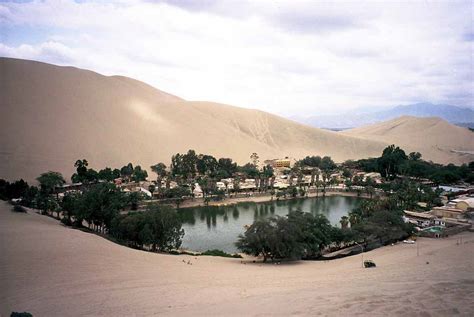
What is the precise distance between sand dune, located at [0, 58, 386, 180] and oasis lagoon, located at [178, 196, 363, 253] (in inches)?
831

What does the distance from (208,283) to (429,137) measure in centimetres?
10933

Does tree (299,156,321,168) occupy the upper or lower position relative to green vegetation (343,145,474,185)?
upper

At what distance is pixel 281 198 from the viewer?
149 ft

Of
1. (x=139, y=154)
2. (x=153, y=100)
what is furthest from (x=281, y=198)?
(x=153, y=100)

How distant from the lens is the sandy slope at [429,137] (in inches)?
3546

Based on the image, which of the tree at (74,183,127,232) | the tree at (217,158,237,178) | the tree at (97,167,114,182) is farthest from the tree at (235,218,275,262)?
the tree at (217,158,237,178)

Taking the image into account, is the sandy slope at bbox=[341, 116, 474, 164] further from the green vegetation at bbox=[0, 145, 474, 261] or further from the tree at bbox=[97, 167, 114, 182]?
the tree at bbox=[97, 167, 114, 182]

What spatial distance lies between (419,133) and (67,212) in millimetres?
106823

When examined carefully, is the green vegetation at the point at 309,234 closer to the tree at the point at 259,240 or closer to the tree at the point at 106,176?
the tree at the point at 259,240

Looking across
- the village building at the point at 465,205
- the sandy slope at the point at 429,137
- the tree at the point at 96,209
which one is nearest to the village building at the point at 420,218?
the village building at the point at 465,205

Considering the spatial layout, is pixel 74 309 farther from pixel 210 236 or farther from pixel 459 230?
pixel 459 230

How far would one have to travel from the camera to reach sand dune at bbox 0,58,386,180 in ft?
179

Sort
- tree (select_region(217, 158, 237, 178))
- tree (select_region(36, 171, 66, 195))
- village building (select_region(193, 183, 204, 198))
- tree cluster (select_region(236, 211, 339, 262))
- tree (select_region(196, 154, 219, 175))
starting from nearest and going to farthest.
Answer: tree cluster (select_region(236, 211, 339, 262)) → tree (select_region(36, 171, 66, 195)) → village building (select_region(193, 183, 204, 198)) → tree (select_region(196, 154, 219, 175)) → tree (select_region(217, 158, 237, 178))

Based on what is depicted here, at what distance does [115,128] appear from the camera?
67.1 meters
